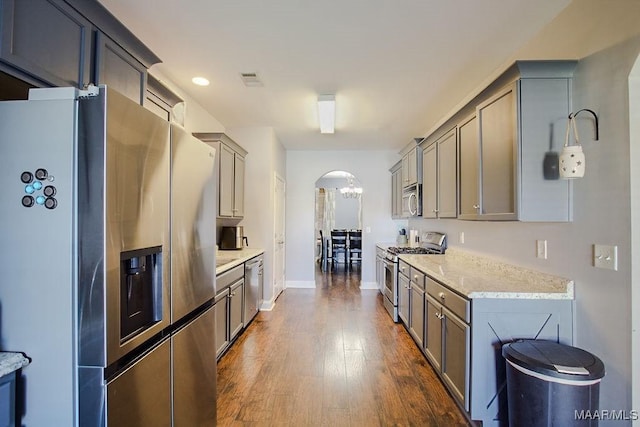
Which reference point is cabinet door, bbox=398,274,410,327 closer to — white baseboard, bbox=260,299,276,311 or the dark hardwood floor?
the dark hardwood floor

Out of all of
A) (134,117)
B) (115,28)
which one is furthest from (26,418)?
A: (115,28)

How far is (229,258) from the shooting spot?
11.4 feet

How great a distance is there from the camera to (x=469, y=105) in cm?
256

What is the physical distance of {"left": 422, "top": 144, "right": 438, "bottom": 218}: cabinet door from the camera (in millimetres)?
3484

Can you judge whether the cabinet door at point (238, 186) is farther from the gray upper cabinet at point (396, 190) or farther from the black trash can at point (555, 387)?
the black trash can at point (555, 387)

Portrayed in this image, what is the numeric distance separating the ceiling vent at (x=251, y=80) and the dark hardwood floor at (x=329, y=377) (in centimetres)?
264

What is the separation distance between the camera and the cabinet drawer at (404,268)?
3.45 m

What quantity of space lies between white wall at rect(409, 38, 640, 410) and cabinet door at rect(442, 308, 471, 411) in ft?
1.97

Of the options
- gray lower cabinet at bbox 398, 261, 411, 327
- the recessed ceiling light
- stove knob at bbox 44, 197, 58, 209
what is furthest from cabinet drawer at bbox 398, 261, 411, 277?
stove knob at bbox 44, 197, 58, 209

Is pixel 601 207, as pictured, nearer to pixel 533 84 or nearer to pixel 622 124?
pixel 622 124

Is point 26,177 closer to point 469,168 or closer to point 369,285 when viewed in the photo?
point 469,168

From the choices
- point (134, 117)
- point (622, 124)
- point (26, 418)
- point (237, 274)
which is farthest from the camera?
point (237, 274)

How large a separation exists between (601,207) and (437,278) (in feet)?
3.75

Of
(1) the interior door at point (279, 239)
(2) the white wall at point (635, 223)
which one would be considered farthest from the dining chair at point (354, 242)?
(2) the white wall at point (635, 223)
